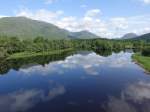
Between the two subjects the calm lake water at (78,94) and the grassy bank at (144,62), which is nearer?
the calm lake water at (78,94)

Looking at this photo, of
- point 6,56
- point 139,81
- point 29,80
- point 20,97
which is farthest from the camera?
point 6,56

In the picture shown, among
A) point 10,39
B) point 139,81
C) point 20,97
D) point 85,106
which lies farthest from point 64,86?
point 10,39

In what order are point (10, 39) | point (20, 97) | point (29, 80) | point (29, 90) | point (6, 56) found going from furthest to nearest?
point (10, 39) → point (6, 56) → point (29, 80) → point (29, 90) → point (20, 97)

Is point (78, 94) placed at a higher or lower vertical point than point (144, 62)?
lower

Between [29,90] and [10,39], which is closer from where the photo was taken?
[29,90]

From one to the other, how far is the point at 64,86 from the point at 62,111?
20.6 metres

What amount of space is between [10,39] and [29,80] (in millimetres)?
96145

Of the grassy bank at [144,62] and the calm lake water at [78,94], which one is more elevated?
the grassy bank at [144,62]

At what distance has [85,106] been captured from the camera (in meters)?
42.7

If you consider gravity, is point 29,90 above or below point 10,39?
below

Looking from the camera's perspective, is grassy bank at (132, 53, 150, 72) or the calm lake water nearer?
the calm lake water

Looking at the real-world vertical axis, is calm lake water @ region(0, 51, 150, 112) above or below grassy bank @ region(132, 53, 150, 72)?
below

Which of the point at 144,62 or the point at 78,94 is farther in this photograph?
the point at 144,62

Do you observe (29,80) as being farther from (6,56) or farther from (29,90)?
(6,56)
